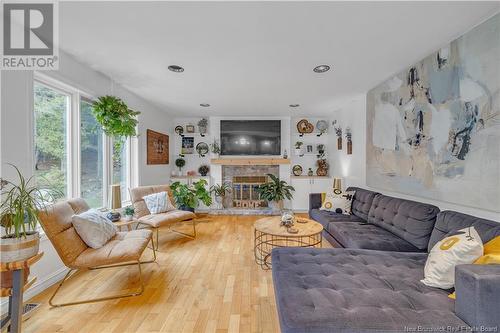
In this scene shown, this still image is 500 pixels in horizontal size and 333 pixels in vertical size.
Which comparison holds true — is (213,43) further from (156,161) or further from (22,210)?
(156,161)

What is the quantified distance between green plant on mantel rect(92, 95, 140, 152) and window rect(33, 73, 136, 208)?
0.60ft

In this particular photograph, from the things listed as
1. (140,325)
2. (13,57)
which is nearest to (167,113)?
(13,57)

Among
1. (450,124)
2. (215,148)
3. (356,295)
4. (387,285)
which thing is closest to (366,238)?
(387,285)

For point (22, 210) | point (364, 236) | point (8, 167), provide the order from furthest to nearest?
1. point (364, 236)
2. point (8, 167)
3. point (22, 210)

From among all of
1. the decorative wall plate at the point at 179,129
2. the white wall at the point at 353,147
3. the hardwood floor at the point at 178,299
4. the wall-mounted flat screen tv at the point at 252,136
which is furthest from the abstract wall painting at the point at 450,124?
the decorative wall plate at the point at 179,129

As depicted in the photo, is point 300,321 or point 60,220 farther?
point 60,220

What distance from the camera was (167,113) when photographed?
5.12 meters

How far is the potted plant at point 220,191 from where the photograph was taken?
5.27m

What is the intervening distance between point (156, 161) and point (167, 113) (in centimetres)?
126

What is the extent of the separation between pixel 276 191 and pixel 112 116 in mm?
3406

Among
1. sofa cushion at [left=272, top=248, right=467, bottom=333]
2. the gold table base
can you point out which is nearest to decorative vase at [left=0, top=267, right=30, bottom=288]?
sofa cushion at [left=272, top=248, right=467, bottom=333]

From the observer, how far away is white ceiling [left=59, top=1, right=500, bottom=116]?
1632 mm

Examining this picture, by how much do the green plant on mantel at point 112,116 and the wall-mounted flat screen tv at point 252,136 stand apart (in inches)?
103

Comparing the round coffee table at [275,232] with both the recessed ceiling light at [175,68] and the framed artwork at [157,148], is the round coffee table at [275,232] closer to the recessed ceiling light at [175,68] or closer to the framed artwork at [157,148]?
the recessed ceiling light at [175,68]
